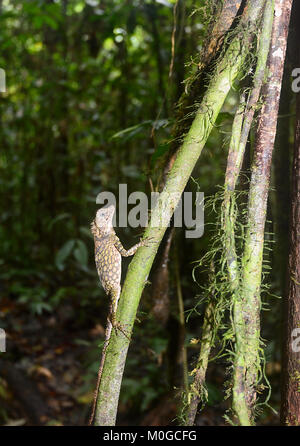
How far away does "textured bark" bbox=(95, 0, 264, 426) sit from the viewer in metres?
1.36

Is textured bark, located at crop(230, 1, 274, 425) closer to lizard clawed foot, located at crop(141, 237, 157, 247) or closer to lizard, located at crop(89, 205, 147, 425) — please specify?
lizard clawed foot, located at crop(141, 237, 157, 247)

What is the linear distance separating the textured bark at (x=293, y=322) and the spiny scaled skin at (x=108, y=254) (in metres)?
0.63

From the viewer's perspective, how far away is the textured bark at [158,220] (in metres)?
1.36

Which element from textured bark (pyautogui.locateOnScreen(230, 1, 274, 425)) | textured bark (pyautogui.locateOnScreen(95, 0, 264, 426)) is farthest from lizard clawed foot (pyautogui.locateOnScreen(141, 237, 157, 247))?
textured bark (pyautogui.locateOnScreen(230, 1, 274, 425))

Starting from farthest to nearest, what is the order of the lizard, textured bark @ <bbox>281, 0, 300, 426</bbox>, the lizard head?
the lizard head, the lizard, textured bark @ <bbox>281, 0, 300, 426</bbox>

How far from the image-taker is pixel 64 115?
5.28 m

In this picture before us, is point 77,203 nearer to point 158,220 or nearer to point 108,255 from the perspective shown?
point 108,255

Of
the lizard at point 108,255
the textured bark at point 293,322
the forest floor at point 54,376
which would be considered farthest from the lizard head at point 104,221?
the forest floor at point 54,376

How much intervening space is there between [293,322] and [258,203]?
18.6 inches

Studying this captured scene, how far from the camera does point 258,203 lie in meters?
1.43

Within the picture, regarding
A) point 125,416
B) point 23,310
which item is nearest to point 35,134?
point 23,310

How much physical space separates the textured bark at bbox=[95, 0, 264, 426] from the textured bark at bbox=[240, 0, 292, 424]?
0.11 meters

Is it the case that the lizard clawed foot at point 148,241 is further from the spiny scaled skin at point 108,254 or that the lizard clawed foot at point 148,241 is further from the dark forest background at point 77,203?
the dark forest background at point 77,203

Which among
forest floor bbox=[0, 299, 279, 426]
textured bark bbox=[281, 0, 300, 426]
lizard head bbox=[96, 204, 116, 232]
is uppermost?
lizard head bbox=[96, 204, 116, 232]
